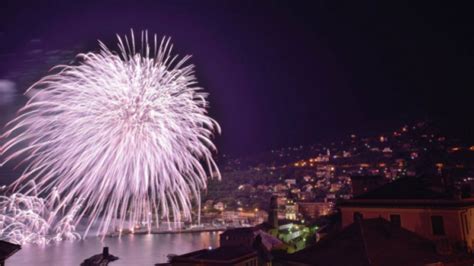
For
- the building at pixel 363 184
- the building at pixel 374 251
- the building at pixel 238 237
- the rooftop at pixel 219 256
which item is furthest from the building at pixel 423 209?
the building at pixel 238 237

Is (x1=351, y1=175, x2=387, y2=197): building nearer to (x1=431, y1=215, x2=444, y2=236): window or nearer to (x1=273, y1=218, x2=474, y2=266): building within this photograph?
(x1=431, y1=215, x2=444, y2=236): window

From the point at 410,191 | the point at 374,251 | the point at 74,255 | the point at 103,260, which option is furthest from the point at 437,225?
the point at 74,255

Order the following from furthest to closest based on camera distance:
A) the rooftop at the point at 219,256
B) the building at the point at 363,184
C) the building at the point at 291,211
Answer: the building at the point at 291,211 < the building at the point at 363,184 < the rooftop at the point at 219,256

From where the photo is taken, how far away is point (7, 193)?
151 metres

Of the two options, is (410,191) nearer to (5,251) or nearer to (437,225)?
(437,225)

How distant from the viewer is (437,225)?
16641 millimetres

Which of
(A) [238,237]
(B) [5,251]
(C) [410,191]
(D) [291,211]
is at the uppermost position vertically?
(C) [410,191]

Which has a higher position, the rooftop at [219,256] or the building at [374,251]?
the building at [374,251]

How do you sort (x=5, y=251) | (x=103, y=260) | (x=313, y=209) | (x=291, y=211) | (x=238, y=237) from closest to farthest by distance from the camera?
1. (x=5, y=251)
2. (x=103, y=260)
3. (x=238, y=237)
4. (x=313, y=209)
5. (x=291, y=211)

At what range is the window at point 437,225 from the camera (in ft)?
54.1

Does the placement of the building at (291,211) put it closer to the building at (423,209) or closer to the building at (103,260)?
the building at (423,209)

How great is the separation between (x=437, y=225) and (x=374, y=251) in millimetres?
6549

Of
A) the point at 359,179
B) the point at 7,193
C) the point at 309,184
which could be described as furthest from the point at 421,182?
the point at 7,193

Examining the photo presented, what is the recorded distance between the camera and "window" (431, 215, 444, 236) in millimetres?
16484
